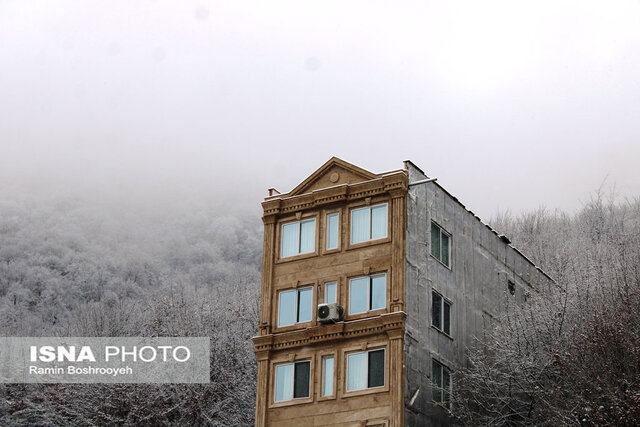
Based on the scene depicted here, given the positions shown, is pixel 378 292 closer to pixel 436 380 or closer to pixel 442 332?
pixel 442 332

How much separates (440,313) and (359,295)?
400cm

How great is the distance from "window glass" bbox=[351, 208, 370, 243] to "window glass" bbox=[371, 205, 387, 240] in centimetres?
25

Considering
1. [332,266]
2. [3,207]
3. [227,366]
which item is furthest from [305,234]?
[3,207]

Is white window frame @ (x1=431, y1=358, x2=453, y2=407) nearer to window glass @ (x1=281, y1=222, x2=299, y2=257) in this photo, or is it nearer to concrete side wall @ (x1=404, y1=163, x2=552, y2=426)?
concrete side wall @ (x1=404, y1=163, x2=552, y2=426)

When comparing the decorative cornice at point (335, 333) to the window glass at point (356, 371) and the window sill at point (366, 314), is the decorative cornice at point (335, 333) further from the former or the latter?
the window glass at point (356, 371)

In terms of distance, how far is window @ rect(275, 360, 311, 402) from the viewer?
147ft

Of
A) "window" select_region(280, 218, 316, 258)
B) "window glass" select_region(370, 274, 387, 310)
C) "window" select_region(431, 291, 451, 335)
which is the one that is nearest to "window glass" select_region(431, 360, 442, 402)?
"window" select_region(431, 291, 451, 335)

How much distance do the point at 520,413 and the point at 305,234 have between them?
11.7m

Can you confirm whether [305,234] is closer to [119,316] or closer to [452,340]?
[452,340]

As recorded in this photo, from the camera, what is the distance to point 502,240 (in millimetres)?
54656

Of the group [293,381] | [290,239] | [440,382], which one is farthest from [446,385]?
[290,239]

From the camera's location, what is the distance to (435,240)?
158 feet

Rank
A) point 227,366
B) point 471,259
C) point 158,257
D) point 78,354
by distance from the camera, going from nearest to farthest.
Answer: point 471,259, point 227,366, point 78,354, point 158,257

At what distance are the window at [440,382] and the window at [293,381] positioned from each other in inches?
201
